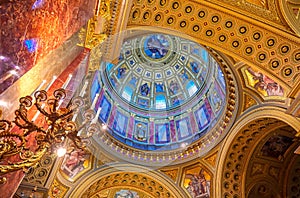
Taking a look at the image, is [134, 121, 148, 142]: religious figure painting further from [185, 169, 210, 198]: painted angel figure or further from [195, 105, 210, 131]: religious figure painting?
[185, 169, 210, 198]: painted angel figure

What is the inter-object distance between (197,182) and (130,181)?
2744 mm

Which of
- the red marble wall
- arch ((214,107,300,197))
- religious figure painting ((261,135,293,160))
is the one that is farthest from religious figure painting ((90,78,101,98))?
the red marble wall

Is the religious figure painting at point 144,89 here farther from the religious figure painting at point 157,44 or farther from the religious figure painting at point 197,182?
the religious figure painting at point 197,182

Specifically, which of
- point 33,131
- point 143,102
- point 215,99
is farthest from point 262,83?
point 143,102

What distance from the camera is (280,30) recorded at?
7062mm

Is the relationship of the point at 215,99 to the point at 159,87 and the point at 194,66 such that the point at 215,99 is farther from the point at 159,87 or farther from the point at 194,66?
the point at 159,87

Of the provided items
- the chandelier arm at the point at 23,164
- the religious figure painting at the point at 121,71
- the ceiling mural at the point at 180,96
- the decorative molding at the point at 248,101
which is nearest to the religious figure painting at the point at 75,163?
the ceiling mural at the point at 180,96

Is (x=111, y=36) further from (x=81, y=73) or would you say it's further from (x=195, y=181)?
(x=195, y=181)

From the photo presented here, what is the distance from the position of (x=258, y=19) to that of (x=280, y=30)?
1.88ft

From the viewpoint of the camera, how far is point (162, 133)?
45.0ft

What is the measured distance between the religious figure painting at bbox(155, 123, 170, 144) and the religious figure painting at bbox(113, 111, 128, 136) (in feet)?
4.93

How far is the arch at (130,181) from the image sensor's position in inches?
441

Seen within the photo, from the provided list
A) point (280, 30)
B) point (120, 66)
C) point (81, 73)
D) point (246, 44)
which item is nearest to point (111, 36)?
point (81, 73)

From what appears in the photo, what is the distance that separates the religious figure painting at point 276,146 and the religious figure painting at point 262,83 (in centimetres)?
204
